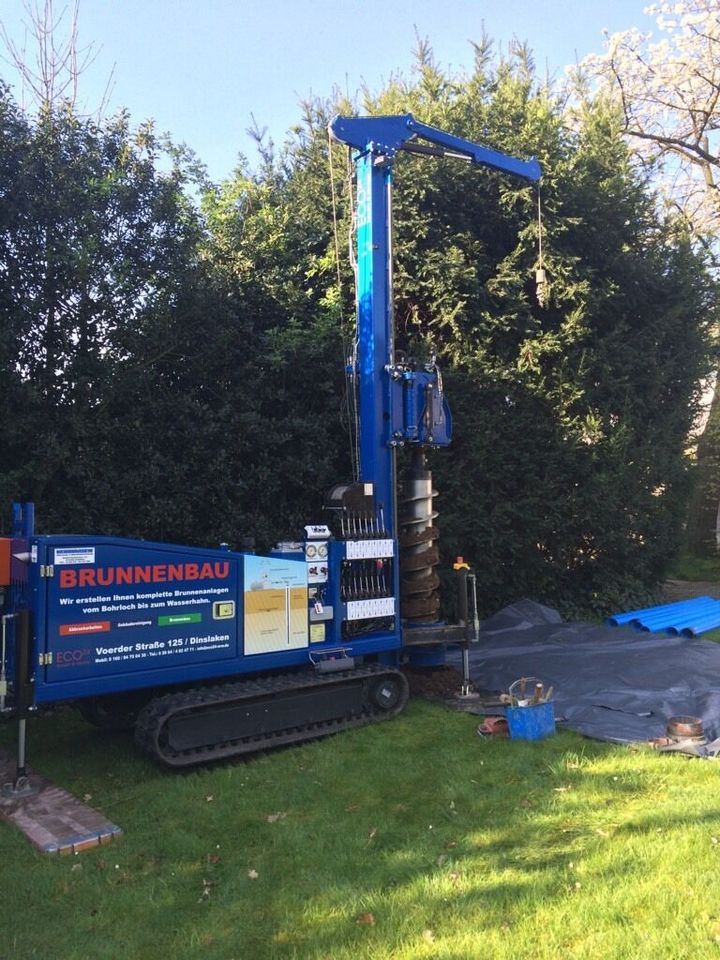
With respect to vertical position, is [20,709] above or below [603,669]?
above

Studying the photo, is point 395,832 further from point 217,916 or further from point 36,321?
point 36,321

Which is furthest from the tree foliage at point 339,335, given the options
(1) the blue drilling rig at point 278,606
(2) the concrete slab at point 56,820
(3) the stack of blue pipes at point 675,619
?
(2) the concrete slab at point 56,820

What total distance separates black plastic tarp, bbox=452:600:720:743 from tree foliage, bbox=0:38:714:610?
98cm

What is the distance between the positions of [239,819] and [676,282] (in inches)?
385

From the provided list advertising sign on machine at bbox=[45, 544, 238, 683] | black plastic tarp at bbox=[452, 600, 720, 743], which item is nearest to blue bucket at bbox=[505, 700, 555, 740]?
black plastic tarp at bbox=[452, 600, 720, 743]

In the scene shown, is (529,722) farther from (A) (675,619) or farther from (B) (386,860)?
(A) (675,619)

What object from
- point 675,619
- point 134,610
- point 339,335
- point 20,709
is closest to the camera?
point 20,709

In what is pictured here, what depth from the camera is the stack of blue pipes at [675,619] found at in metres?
9.34

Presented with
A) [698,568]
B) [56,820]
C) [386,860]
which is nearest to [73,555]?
[56,820]

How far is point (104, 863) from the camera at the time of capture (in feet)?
12.4

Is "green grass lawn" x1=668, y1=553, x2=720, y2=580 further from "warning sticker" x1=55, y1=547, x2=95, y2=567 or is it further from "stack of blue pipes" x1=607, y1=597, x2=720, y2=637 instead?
"warning sticker" x1=55, y1=547, x2=95, y2=567

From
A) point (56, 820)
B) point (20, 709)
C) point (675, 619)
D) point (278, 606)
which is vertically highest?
point (278, 606)

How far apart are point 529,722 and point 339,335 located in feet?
16.1

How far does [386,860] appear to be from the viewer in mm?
3662
